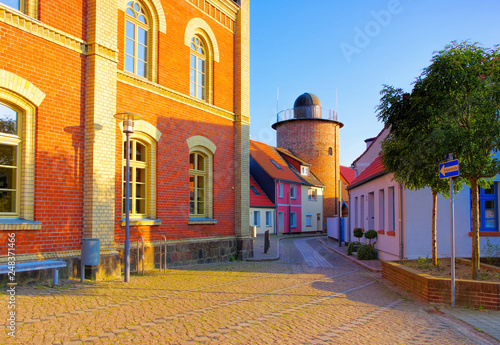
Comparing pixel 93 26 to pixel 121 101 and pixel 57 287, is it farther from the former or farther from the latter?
pixel 57 287

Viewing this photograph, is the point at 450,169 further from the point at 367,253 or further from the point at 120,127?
the point at 367,253

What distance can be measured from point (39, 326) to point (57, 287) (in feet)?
10.4

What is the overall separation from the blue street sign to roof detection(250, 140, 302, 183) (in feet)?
107

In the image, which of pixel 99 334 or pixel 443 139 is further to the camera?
pixel 443 139

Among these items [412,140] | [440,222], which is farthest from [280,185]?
[412,140]

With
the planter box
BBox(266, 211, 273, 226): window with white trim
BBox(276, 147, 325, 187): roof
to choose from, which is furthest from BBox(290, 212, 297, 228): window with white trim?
the planter box

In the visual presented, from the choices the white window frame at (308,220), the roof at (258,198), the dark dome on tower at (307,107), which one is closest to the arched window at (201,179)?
the roof at (258,198)

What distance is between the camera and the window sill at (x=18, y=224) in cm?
875

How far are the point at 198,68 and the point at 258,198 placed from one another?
24.7 meters

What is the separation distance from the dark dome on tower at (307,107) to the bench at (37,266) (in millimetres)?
44245

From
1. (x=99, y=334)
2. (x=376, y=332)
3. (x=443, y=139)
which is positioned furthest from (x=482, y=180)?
(x=99, y=334)

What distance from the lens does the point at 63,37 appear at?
10.2 metres

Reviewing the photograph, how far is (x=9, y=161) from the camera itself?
9219 millimetres

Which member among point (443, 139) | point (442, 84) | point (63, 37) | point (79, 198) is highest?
point (63, 37)
